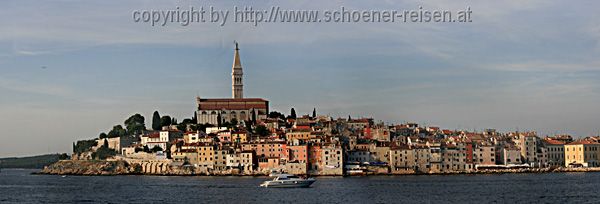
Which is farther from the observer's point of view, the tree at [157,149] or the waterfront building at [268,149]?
the tree at [157,149]

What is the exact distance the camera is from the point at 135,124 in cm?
8275

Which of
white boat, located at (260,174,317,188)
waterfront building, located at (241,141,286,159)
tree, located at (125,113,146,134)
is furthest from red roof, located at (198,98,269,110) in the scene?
white boat, located at (260,174,317,188)

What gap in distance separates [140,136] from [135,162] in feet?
19.5

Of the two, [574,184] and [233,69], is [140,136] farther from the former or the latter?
[574,184]

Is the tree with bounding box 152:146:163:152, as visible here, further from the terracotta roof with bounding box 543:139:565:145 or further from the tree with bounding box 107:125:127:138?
the terracotta roof with bounding box 543:139:565:145

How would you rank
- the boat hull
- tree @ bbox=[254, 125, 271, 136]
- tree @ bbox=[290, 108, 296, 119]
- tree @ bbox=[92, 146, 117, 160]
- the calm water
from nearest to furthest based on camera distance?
1. the calm water
2. the boat hull
3. tree @ bbox=[254, 125, 271, 136]
4. tree @ bbox=[92, 146, 117, 160]
5. tree @ bbox=[290, 108, 296, 119]

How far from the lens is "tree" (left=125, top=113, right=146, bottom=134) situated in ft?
268

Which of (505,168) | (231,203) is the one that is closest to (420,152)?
(505,168)

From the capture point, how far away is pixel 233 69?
86.7 m

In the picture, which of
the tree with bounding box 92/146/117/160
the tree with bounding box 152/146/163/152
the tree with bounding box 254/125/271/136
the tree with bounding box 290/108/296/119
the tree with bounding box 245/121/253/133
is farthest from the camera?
the tree with bounding box 290/108/296/119

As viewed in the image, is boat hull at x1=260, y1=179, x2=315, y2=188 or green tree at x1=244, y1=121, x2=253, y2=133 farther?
green tree at x1=244, y1=121, x2=253, y2=133

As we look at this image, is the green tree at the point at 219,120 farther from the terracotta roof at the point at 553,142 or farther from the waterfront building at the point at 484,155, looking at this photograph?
the terracotta roof at the point at 553,142

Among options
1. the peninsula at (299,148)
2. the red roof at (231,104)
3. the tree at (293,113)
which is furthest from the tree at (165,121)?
the tree at (293,113)

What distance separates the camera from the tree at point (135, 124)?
81.6 m
